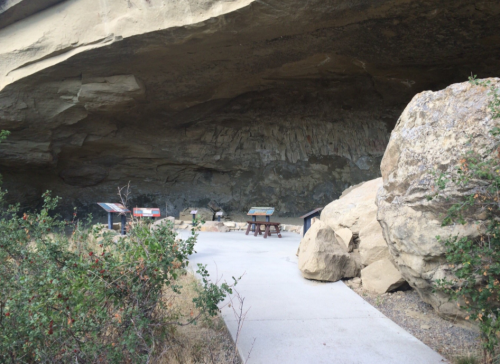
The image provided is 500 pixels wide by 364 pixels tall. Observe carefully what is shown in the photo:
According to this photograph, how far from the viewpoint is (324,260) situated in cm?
475

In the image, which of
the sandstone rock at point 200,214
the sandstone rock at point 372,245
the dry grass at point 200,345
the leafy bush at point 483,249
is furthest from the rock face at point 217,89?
the dry grass at point 200,345

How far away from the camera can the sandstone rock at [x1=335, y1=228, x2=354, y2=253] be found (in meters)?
5.32

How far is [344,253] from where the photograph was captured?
4.95 metres

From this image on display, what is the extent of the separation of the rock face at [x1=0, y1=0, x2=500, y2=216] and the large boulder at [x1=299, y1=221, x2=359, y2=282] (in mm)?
5866

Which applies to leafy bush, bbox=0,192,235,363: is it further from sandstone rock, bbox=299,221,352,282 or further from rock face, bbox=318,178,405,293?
rock face, bbox=318,178,405,293

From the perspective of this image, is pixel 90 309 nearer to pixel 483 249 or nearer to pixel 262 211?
pixel 483 249

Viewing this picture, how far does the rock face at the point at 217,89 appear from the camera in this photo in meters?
9.31

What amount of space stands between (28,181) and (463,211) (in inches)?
667

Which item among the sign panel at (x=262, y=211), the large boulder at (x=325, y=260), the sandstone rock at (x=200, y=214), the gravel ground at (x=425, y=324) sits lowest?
the sandstone rock at (x=200, y=214)

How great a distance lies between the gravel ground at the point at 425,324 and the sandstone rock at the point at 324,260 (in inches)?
14.9

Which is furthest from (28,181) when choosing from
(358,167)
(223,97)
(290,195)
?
(358,167)

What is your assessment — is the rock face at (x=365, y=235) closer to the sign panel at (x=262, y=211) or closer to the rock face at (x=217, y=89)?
the sign panel at (x=262, y=211)

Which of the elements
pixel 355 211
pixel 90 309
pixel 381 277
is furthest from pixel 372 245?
pixel 90 309

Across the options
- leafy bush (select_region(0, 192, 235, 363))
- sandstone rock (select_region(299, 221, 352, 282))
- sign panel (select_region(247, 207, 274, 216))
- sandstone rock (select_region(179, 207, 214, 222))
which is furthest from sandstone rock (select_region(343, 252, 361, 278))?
sandstone rock (select_region(179, 207, 214, 222))
